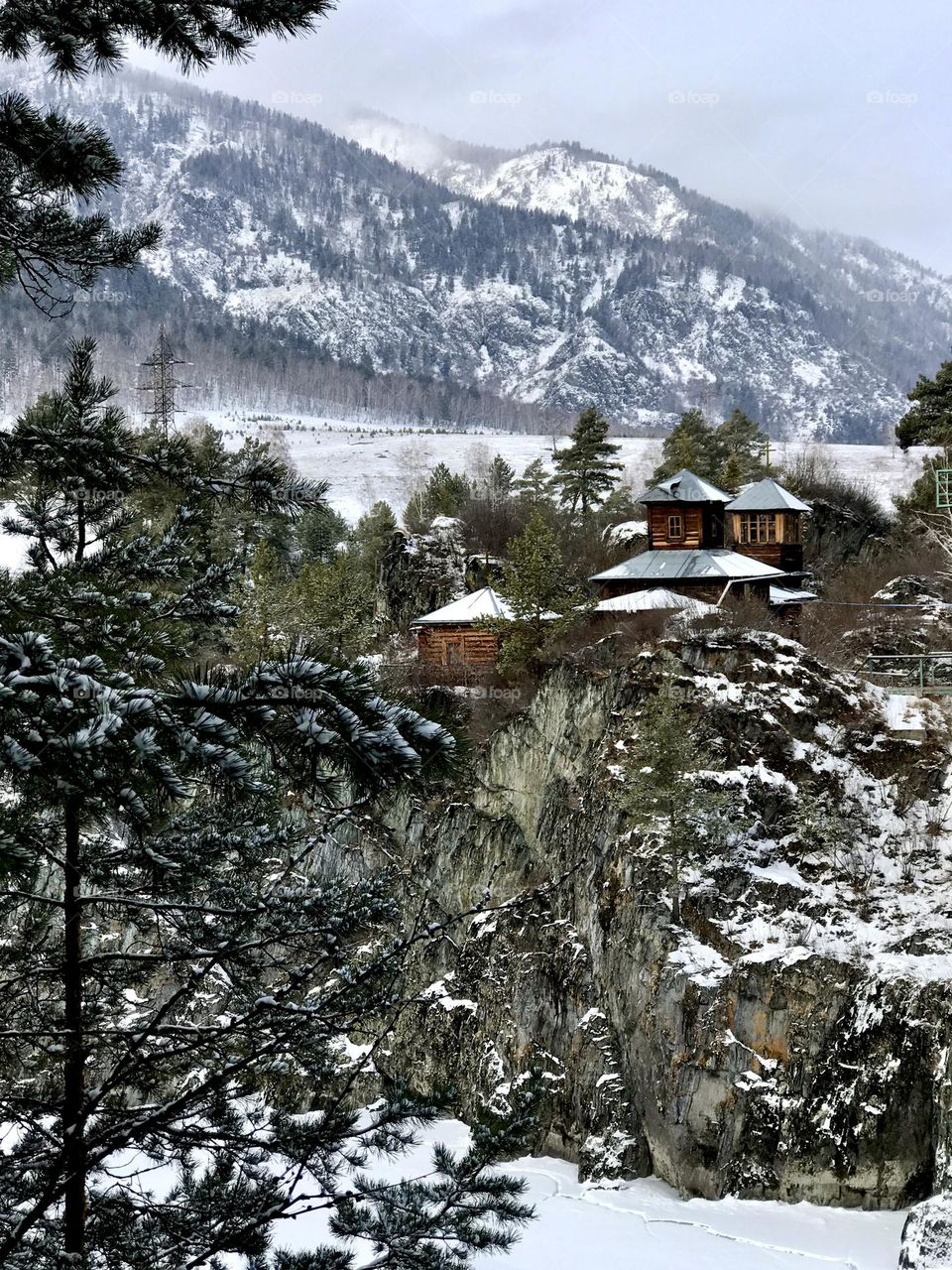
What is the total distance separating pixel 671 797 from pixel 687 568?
630 inches

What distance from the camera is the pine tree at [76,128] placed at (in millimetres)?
4453

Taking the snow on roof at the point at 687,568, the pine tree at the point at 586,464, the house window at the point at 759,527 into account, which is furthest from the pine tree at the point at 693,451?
the snow on roof at the point at 687,568

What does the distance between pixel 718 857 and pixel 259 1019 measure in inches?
640

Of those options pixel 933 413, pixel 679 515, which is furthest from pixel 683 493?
pixel 933 413

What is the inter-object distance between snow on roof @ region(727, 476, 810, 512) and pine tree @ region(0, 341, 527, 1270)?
35078mm

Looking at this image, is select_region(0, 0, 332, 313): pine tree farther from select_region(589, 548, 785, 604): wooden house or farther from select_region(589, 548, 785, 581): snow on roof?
select_region(589, 548, 785, 581): snow on roof

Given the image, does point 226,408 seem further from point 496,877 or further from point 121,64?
point 121,64

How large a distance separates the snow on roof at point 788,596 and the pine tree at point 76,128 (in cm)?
3066

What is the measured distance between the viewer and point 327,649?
3.36 m

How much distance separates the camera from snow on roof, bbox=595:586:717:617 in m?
30.9

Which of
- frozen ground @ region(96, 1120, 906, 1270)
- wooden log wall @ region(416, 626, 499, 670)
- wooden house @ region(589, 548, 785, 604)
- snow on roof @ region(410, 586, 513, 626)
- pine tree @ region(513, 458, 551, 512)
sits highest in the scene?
pine tree @ region(513, 458, 551, 512)

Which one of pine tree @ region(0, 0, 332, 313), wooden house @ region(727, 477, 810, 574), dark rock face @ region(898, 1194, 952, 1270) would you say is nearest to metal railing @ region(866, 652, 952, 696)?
dark rock face @ region(898, 1194, 952, 1270)

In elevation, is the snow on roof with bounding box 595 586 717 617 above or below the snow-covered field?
below

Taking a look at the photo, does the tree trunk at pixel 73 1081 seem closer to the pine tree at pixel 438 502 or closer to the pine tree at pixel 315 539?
the pine tree at pixel 315 539
